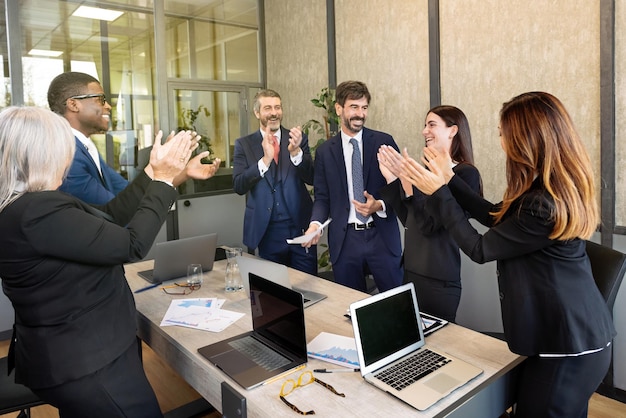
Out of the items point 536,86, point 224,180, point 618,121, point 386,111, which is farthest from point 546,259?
point 224,180

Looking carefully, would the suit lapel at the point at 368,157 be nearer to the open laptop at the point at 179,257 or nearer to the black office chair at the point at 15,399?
the open laptop at the point at 179,257

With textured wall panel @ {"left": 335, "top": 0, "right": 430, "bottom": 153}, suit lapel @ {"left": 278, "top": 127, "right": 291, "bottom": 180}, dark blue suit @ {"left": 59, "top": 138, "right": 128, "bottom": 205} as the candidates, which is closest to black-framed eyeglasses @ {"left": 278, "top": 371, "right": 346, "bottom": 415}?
dark blue suit @ {"left": 59, "top": 138, "right": 128, "bottom": 205}

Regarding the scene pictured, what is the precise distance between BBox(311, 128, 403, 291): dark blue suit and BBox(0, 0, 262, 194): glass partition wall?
8.35 ft

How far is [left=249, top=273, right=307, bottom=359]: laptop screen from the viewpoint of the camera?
1609 mm

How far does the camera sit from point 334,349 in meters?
1.73

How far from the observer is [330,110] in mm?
4625

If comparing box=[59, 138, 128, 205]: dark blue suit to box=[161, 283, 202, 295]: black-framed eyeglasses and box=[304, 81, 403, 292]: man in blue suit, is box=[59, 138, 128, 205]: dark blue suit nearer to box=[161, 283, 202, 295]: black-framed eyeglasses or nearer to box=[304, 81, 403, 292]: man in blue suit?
box=[161, 283, 202, 295]: black-framed eyeglasses

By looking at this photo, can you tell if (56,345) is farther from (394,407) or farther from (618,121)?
(618,121)

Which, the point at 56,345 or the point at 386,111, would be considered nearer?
the point at 56,345

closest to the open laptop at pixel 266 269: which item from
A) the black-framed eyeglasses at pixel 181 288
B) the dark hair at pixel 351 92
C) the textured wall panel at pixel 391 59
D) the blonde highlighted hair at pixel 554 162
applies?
the black-framed eyeglasses at pixel 181 288

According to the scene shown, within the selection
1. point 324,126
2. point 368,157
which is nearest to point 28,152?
point 368,157

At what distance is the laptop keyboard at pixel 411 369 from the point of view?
1.47 meters

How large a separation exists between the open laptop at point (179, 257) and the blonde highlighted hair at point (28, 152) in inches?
43.0

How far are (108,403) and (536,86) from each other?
3.08 meters
